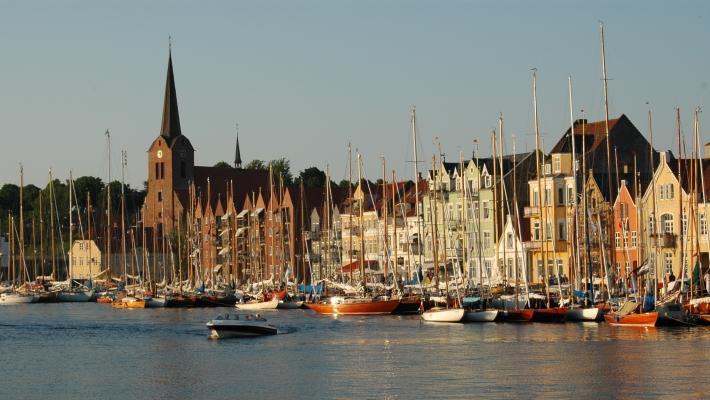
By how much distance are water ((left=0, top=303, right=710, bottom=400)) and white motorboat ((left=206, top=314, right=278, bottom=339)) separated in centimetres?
118

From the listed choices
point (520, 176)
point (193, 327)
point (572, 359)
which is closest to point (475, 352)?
point (572, 359)

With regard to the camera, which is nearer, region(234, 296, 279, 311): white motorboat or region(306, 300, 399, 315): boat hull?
region(306, 300, 399, 315): boat hull

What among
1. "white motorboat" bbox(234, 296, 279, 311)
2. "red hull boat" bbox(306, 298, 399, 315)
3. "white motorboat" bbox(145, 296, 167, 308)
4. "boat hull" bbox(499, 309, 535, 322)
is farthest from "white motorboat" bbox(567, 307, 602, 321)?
"white motorboat" bbox(145, 296, 167, 308)

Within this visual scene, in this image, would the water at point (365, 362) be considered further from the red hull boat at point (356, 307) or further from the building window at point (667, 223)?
the building window at point (667, 223)

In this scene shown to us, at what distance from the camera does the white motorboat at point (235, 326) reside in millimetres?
84250

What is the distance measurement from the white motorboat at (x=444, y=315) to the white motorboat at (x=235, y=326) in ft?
43.7

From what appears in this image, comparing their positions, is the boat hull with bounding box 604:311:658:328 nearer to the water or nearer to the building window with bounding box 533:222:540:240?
the water

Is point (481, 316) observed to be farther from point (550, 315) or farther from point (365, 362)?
point (365, 362)

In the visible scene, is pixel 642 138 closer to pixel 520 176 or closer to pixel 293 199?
pixel 520 176

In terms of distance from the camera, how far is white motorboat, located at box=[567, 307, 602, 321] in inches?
3487

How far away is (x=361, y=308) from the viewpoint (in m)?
109

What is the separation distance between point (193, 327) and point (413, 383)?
1800 inches

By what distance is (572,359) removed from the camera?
2549 inches

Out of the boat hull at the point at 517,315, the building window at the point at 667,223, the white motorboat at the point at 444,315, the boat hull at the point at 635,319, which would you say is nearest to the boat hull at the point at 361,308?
the white motorboat at the point at 444,315
